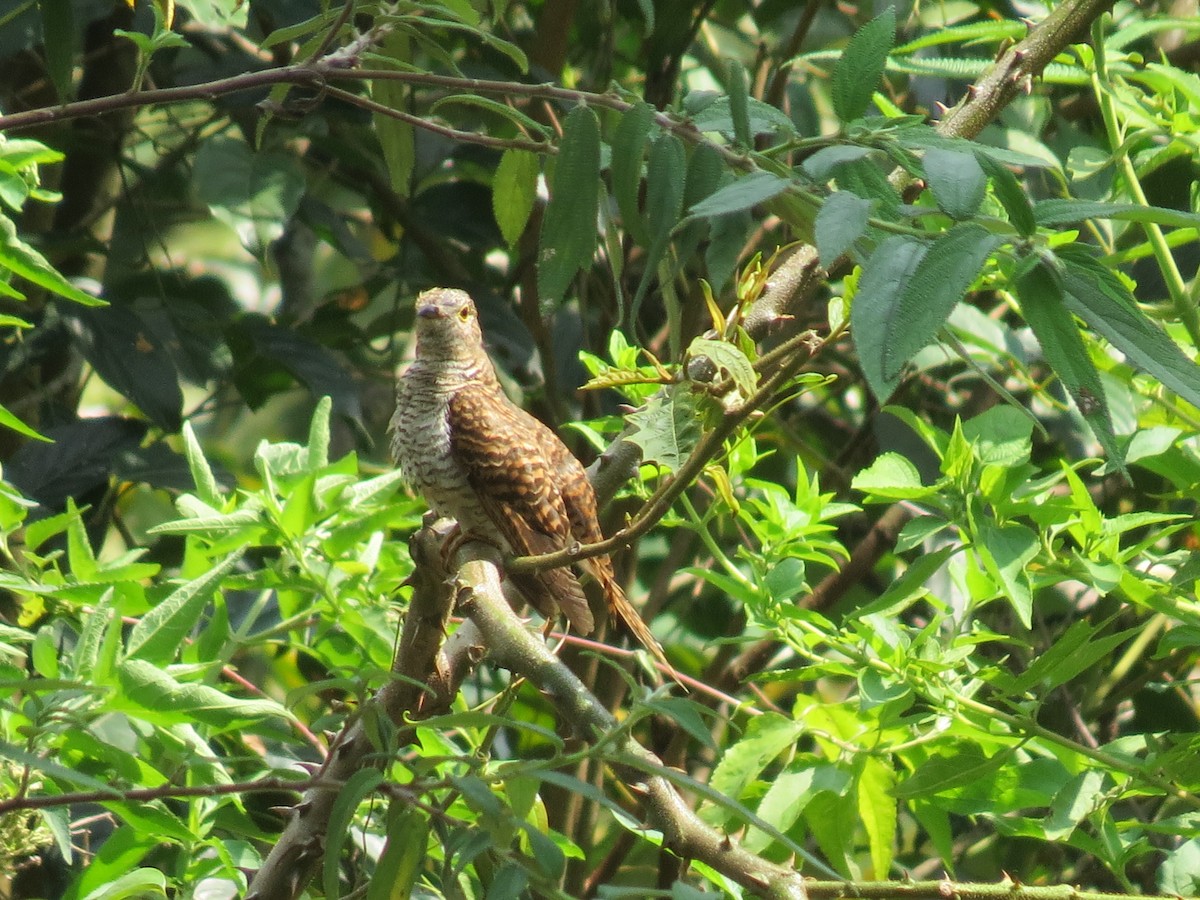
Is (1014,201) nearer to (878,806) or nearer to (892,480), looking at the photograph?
(892,480)

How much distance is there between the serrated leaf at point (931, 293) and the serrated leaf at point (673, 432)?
0.40m

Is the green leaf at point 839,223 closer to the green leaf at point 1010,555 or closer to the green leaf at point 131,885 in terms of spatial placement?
the green leaf at point 1010,555

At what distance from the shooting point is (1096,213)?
99 cm

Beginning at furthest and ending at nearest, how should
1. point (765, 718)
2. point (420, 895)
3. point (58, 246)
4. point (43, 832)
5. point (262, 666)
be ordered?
point (262, 666) < point (58, 246) < point (420, 895) < point (765, 718) < point (43, 832)

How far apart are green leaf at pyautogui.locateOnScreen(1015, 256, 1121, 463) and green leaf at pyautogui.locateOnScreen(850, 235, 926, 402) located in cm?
8

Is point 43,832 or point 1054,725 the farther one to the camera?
point 1054,725

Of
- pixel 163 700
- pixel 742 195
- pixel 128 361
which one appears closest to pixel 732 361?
pixel 742 195

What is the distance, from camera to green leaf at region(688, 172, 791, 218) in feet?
3.49

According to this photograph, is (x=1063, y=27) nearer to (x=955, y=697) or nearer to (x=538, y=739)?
(x=955, y=697)

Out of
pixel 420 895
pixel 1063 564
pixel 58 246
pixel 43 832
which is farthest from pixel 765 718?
pixel 58 246

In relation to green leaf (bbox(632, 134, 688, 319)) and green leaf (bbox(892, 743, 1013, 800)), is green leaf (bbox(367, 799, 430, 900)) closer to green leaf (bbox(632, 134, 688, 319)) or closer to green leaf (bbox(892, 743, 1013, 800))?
green leaf (bbox(632, 134, 688, 319))

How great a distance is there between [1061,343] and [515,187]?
0.90 m

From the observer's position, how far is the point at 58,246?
118 inches

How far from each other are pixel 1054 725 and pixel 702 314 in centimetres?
127
